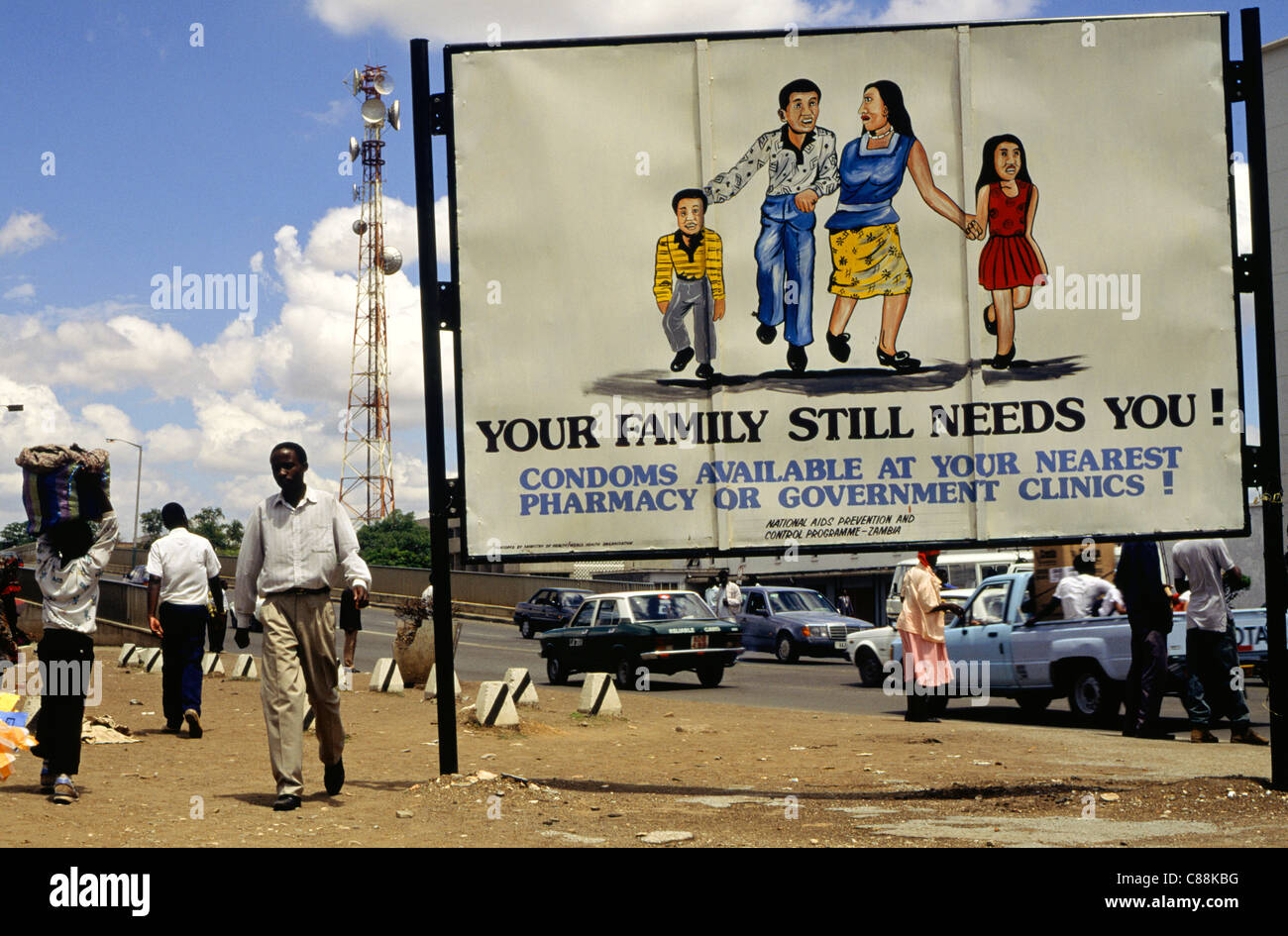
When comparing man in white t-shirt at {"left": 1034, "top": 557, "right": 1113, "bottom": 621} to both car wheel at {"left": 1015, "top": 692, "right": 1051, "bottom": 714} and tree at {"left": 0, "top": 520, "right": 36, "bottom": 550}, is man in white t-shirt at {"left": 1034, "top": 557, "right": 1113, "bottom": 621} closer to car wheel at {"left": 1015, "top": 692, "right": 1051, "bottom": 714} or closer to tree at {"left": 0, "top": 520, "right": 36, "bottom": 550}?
car wheel at {"left": 1015, "top": 692, "right": 1051, "bottom": 714}

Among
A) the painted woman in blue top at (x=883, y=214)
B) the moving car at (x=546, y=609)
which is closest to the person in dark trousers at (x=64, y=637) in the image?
the painted woman in blue top at (x=883, y=214)

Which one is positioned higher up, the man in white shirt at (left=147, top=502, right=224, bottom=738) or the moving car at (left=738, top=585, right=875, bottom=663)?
the man in white shirt at (left=147, top=502, right=224, bottom=738)

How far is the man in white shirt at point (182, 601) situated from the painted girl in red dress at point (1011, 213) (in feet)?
21.7

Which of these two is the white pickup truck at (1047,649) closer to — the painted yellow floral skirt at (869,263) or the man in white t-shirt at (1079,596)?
the man in white t-shirt at (1079,596)

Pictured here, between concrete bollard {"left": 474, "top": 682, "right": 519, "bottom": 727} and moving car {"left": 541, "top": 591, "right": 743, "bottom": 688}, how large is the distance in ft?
26.2

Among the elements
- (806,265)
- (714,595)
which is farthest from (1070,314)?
(714,595)

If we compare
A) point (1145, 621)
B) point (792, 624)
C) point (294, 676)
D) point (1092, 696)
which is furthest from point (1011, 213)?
point (792, 624)

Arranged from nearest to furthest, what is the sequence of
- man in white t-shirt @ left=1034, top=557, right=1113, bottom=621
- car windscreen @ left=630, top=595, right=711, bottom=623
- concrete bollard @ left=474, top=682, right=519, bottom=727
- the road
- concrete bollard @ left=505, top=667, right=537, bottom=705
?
1. concrete bollard @ left=474, top=682, right=519, bottom=727
2. concrete bollard @ left=505, top=667, right=537, bottom=705
3. man in white t-shirt @ left=1034, top=557, right=1113, bottom=621
4. the road
5. car windscreen @ left=630, top=595, right=711, bottom=623

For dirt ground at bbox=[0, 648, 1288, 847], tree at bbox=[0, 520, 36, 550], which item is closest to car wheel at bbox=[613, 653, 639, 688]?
dirt ground at bbox=[0, 648, 1288, 847]

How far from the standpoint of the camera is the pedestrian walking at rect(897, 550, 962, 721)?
13188 mm

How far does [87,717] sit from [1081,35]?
926 cm

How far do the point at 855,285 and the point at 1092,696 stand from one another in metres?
7.35

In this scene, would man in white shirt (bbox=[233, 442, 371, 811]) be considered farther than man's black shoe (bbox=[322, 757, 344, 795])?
No

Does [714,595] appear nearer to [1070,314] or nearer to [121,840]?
[1070,314]
